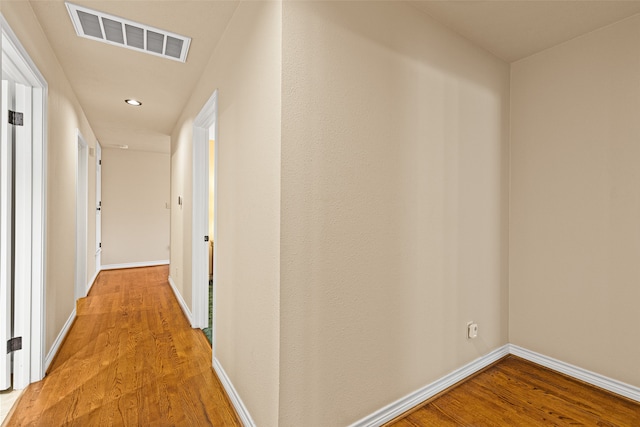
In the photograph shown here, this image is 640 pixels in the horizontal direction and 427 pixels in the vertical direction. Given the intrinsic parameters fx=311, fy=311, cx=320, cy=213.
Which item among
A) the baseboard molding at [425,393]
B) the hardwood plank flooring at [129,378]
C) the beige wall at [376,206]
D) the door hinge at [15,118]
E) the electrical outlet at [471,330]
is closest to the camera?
the beige wall at [376,206]

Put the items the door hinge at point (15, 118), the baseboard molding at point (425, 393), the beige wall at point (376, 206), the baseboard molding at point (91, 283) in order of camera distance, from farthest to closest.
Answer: the baseboard molding at point (91, 283)
the door hinge at point (15, 118)
the baseboard molding at point (425, 393)
the beige wall at point (376, 206)

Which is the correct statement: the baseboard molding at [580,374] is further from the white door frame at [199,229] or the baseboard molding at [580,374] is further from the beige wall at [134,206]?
the beige wall at [134,206]

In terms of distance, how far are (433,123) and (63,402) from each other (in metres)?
2.83

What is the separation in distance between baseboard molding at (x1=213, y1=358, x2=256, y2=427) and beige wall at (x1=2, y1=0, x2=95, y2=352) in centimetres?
130

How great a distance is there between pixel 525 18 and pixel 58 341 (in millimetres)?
4203

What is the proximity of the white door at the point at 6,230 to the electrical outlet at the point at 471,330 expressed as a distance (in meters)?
3.04

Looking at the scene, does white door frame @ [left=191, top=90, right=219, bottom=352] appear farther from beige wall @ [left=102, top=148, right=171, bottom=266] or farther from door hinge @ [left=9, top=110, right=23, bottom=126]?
beige wall @ [left=102, top=148, right=171, bottom=266]

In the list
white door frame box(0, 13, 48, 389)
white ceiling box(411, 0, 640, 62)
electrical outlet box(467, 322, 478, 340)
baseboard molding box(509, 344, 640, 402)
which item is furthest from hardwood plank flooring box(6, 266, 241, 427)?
white ceiling box(411, 0, 640, 62)

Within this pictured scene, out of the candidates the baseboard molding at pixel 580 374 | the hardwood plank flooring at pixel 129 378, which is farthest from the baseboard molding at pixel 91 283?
the baseboard molding at pixel 580 374

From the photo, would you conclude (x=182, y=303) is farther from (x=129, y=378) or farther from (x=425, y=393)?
(x=425, y=393)

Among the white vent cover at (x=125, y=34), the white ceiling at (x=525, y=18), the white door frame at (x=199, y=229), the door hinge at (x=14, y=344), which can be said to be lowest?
the door hinge at (x=14, y=344)

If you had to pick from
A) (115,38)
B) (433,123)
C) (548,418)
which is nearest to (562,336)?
(548,418)

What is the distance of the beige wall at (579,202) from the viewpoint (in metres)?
1.96

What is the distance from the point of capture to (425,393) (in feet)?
6.17
